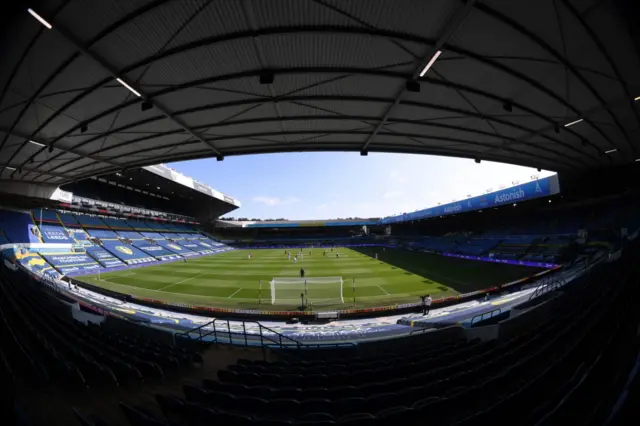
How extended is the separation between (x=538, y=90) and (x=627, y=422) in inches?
322

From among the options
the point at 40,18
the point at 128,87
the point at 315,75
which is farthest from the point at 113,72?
the point at 315,75

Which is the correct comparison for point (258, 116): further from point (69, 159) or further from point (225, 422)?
point (69, 159)

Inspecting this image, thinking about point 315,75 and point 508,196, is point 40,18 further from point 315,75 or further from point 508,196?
point 508,196

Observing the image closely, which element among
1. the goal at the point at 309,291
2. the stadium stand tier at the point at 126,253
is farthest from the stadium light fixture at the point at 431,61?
the stadium stand tier at the point at 126,253

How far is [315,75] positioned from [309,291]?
1549 cm

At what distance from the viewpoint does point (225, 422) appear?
2742 mm

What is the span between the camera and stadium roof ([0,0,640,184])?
445 centimetres

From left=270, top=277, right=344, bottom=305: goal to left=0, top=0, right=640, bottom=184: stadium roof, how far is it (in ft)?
33.2

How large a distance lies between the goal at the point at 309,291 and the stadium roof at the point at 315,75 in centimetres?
1012

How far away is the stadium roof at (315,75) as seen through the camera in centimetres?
445

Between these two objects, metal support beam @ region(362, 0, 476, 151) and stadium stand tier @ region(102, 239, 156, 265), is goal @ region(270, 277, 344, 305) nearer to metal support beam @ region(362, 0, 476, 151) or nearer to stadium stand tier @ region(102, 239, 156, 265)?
metal support beam @ region(362, 0, 476, 151)

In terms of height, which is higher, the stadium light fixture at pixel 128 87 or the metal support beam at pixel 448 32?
the stadium light fixture at pixel 128 87

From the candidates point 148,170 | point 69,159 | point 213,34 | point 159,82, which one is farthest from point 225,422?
point 148,170

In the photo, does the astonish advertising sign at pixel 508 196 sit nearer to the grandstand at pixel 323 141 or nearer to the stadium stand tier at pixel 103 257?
the grandstand at pixel 323 141
